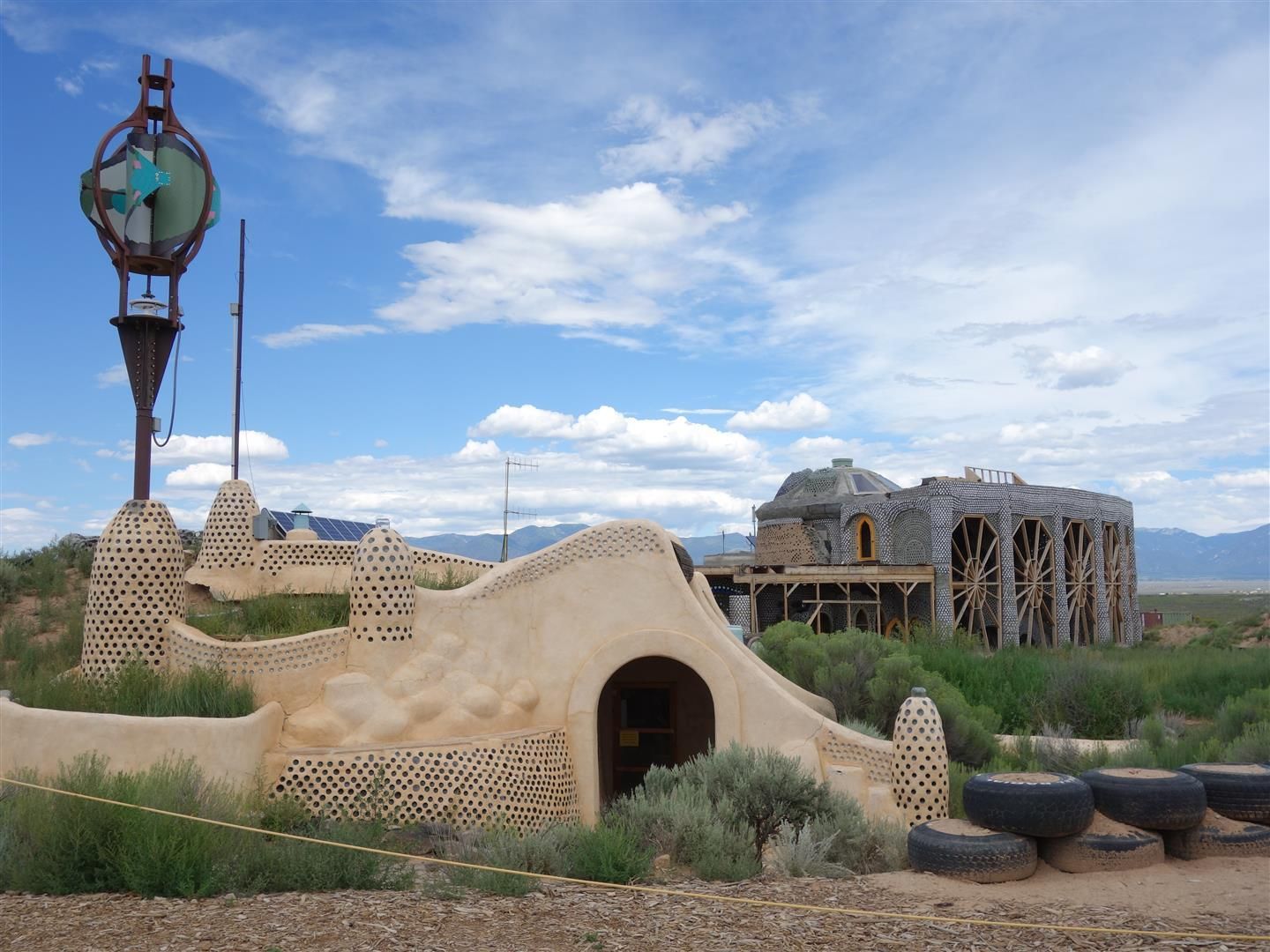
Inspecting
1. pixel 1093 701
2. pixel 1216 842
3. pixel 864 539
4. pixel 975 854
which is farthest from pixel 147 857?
pixel 864 539

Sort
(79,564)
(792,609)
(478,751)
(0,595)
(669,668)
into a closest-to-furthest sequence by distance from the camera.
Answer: (478,751)
(669,668)
(0,595)
(79,564)
(792,609)

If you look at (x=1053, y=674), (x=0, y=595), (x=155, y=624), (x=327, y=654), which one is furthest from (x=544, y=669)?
(x=0, y=595)

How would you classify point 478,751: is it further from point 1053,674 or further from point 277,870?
point 1053,674

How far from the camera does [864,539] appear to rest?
34.3 m

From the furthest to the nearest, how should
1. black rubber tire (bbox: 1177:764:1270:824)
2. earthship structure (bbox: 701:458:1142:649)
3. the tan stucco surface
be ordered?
earthship structure (bbox: 701:458:1142:649)
the tan stucco surface
black rubber tire (bbox: 1177:764:1270:824)

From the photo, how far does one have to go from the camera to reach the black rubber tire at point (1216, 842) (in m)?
8.48

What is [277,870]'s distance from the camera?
7.02 m

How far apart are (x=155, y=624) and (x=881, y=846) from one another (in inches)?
318

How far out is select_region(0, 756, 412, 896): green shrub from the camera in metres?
6.77

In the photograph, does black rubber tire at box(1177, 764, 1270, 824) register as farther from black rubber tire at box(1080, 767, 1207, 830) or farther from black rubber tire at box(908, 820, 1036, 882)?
black rubber tire at box(908, 820, 1036, 882)

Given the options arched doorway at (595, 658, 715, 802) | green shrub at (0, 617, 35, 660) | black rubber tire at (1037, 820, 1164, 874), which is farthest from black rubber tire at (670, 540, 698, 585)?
green shrub at (0, 617, 35, 660)

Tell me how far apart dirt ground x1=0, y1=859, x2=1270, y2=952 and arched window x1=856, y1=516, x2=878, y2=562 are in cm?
Answer: 2675

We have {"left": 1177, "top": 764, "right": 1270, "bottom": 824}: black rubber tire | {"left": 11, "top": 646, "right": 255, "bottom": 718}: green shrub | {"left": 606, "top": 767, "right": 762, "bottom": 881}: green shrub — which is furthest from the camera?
{"left": 11, "top": 646, "right": 255, "bottom": 718}: green shrub

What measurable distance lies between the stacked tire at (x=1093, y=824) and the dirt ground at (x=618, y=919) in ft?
1.10
